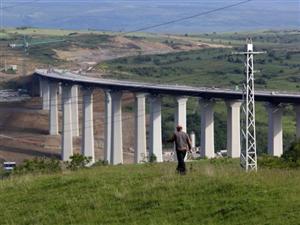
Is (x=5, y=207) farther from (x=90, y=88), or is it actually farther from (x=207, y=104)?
(x=90, y=88)

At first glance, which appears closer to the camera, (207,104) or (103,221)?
(103,221)

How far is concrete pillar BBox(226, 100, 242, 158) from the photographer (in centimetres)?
7319

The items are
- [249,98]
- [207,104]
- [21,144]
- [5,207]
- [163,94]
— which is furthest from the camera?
[21,144]

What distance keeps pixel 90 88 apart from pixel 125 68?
76.8m

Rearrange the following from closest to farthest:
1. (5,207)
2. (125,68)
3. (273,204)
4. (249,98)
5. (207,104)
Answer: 1. (273,204)
2. (5,207)
3. (249,98)
4. (207,104)
5. (125,68)

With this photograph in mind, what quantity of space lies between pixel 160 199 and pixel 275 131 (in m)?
49.8

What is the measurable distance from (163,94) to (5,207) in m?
62.8

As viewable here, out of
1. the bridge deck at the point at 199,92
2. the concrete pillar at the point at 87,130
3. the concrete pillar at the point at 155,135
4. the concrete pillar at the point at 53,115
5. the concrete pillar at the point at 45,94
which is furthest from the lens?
the concrete pillar at the point at 45,94

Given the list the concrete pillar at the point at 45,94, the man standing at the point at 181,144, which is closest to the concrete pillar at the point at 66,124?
the concrete pillar at the point at 45,94

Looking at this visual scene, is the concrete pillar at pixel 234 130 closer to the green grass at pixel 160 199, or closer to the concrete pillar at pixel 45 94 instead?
A: the green grass at pixel 160 199

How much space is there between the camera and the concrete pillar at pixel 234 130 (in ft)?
240

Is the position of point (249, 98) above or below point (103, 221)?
above

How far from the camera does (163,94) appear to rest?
3376 inches

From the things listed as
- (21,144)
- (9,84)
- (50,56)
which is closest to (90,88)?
(21,144)
